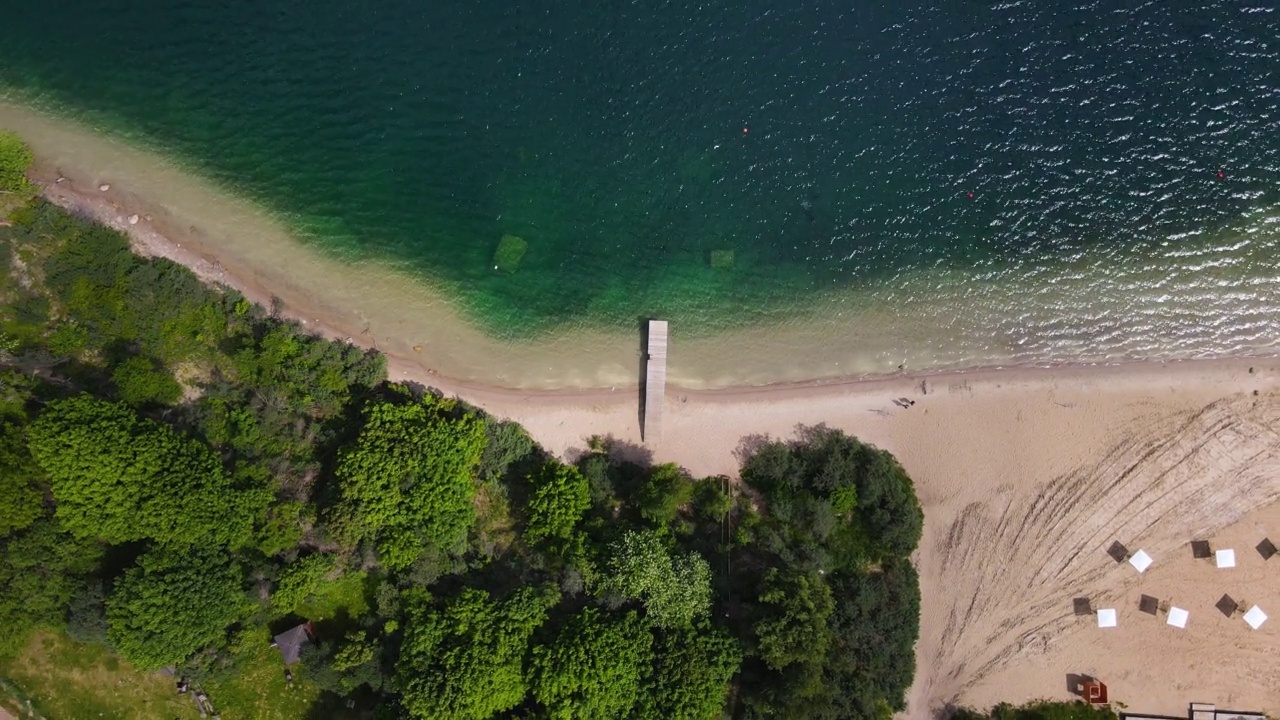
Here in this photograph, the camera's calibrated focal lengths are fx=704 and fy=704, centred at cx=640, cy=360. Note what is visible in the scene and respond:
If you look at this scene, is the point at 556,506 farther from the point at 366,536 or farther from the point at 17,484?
the point at 17,484

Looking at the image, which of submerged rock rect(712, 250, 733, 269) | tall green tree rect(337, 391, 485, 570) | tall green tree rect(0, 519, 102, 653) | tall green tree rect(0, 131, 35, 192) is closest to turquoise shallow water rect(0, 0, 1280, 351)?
submerged rock rect(712, 250, 733, 269)

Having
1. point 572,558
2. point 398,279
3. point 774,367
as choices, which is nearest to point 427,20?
point 398,279

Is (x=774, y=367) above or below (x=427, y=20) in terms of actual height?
below

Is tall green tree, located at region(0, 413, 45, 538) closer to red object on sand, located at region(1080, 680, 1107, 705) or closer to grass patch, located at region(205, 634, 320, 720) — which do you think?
grass patch, located at region(205, 634, 320, 720)

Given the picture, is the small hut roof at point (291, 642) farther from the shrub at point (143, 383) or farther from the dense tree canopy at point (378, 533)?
the shrub at point (143, 383)

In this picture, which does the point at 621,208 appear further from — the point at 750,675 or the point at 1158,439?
the point at 1158,439

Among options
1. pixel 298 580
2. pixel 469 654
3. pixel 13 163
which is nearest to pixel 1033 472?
pixel 469 654

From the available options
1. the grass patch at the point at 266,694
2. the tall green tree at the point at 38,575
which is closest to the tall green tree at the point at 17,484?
the tall green tree at the point at 38,575
